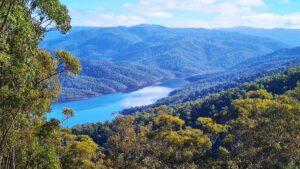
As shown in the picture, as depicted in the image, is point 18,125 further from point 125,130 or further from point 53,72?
point 125,130

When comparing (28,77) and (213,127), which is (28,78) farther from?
(213,127)

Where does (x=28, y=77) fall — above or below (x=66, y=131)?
above

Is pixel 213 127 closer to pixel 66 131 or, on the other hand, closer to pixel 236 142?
pixel 236 142

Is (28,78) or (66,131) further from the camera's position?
(66,131)

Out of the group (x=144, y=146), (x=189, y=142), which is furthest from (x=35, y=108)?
(x=144, y=146)

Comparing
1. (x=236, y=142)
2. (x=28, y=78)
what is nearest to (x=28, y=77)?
(x=28, y=78)

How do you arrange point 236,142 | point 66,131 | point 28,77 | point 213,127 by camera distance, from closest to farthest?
1. point 28,77
2. point 236,142
3. point 213,127
4. point 66,131

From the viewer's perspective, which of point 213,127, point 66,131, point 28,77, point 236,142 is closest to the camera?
point 28,77

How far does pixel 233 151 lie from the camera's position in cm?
3397

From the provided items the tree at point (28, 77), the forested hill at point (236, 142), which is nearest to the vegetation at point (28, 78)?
the tree at point (28, 77)

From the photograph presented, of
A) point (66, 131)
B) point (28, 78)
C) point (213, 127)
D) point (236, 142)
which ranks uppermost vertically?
point (28, 78)

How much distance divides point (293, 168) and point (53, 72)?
19848mm

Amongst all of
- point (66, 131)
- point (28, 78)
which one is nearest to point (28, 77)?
point (28, 78)

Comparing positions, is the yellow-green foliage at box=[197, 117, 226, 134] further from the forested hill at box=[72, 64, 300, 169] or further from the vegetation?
the vegetation
